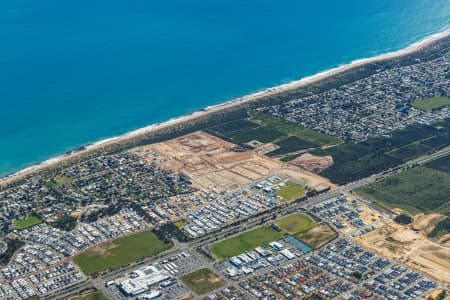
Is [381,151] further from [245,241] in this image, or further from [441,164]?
[245,241]

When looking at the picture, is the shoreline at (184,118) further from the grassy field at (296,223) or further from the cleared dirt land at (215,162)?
the grassy field at (296,223)

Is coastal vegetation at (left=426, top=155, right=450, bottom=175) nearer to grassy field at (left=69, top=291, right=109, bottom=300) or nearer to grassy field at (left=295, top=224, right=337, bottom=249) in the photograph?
grassy field at (left=295, top=224, right=337, bottom=249)

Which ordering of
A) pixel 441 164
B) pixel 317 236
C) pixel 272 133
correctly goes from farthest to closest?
pixel 272 133
pixel 441 164
pixel 317 236

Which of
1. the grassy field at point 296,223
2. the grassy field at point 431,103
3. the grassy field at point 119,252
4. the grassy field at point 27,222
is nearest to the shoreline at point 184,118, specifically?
the grassy field at point 27,222

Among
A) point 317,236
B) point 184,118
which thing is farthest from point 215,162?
point 317,236

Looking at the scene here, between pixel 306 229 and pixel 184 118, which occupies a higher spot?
pixel 184 118

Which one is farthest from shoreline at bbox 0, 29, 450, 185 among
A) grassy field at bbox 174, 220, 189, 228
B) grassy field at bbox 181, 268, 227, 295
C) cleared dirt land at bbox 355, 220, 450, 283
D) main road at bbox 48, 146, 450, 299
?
cleared dirt land at bbox 355, 220, 450, 283

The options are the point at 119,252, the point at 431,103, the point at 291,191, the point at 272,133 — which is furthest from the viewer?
the point at 431,103
